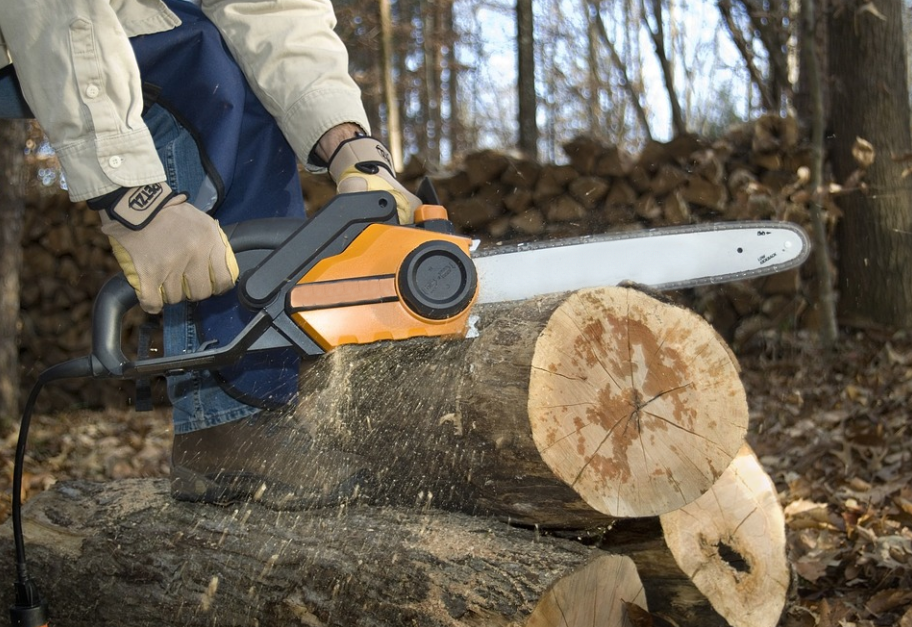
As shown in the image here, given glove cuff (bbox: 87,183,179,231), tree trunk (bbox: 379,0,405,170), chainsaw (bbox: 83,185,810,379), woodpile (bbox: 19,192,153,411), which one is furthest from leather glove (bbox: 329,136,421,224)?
tree trunk (bbox: 379,0,405,170)

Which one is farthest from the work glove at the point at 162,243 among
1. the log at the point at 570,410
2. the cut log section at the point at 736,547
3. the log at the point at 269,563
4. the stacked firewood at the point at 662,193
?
the stacked firewood at the point at 662,193

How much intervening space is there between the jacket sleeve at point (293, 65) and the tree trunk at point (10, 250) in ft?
11.2

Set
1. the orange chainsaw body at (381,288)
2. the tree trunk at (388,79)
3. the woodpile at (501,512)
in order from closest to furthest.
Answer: the woodpile at (501,512)
the orange chainsaw body at (381,288)
the tree trunk at (388,79)

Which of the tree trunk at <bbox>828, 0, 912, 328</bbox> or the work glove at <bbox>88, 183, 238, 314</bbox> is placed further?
the tree trunk at <bbox>828, 0, 912, 328</bbox>

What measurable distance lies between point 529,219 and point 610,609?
3939 millimetres

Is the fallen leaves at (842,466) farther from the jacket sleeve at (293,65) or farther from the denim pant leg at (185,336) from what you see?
the jacket sleeve at (293,65)

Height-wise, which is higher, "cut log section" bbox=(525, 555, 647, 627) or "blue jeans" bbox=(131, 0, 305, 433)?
"blue jeans" bbox=(131, 0, 305, 433)

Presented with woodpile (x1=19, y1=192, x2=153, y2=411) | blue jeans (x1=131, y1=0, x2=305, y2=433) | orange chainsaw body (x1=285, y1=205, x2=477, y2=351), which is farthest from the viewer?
woodpile (x1=19, y1=192, x2=153, y2=411)

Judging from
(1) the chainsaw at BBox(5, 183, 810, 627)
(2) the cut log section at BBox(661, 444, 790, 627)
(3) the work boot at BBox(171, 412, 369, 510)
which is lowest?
(2) the cut log section at BBox(661, 444, 790, 627)

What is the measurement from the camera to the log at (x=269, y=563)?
1475 millimetres

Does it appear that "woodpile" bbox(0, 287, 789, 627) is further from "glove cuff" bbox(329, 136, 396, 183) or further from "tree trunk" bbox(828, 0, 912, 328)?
"tree trunk" bbox(828, 0, 912, 328)

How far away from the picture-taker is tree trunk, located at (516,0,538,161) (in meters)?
8.31

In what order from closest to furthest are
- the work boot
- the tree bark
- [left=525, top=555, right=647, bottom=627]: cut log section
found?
[left=525, top=555, right=647, bottom=627]: cut log section, the work boot, the tree bark

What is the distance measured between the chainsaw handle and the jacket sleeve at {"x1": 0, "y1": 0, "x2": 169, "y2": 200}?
21cm
